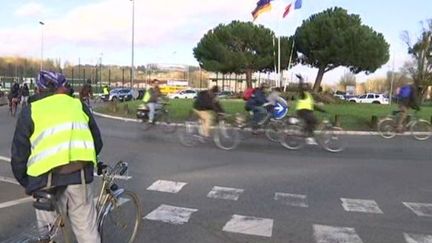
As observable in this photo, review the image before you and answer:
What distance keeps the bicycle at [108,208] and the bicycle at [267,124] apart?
36.8ft

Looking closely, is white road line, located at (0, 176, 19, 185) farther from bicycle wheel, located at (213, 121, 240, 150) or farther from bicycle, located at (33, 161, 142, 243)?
bicycle wheel, located at (213, 121, 240, 150)

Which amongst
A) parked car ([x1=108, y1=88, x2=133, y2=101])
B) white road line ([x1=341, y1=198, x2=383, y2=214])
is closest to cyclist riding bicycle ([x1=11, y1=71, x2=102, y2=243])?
white road line ([x1=341, y1=198, x2=383, y2=214])

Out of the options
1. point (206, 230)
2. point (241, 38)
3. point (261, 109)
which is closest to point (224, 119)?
point (261, 109)

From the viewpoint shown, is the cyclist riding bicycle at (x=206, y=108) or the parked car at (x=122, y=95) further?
the parked car at (x=122, y=95)

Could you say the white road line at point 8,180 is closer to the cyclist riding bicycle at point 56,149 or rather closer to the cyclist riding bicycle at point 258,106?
the cyclist riding bicycle at point 56,149

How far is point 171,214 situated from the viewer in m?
7.69

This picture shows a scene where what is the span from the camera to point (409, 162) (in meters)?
13.9

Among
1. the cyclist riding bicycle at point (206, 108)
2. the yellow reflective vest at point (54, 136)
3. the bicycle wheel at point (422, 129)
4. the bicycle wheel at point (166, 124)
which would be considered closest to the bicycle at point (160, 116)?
the bicycle wheel at point (166, 124)

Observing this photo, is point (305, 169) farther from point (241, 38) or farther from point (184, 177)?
point (241, 38)

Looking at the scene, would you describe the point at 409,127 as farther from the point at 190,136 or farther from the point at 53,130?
the point at 53,130

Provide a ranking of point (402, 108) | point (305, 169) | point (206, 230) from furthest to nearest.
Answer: point (402, 108), point (305, 169), point (206, 230)

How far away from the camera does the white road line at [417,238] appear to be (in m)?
6.77

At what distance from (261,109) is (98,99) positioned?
45432 millimetres

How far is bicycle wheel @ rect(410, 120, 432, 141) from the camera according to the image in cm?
1939
